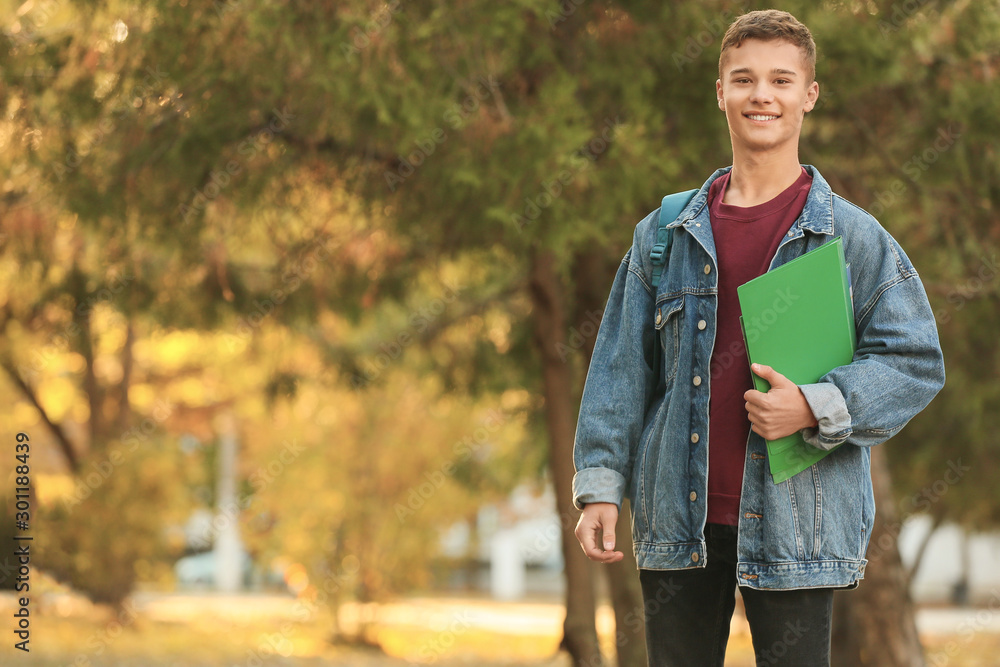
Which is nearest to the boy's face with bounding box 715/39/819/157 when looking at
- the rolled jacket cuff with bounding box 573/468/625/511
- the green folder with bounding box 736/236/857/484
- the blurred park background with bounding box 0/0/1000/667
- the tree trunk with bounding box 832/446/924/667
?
the green folder with bounding box 736/236/857/484

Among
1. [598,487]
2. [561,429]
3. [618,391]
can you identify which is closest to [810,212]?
[618,391]

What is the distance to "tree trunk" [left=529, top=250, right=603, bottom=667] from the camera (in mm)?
7430

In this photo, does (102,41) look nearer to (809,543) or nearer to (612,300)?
(612,300)

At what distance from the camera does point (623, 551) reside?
23.6 ft

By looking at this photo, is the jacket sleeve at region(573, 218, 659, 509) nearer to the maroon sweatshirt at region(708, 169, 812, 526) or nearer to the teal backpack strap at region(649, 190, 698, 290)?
the teal backpack strap at region(649, 190, 698, 290)

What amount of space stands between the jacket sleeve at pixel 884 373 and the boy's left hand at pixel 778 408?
0.7 inches

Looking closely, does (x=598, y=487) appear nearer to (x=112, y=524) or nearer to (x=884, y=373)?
(x=884, y=373)

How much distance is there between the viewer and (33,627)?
12.0 meters

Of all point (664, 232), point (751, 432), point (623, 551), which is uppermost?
point (664, 232)

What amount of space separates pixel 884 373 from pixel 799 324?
7.0 inches

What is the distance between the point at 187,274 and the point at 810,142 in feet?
14.5

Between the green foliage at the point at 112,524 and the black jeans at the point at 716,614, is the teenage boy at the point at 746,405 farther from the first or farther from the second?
the green foliage at the point at 112,524

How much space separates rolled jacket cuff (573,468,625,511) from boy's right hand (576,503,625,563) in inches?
0.5

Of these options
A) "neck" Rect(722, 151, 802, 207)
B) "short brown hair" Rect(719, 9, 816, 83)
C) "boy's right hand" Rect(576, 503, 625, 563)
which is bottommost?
"boy's right hand" Rect(576, 503, 625, 563)
